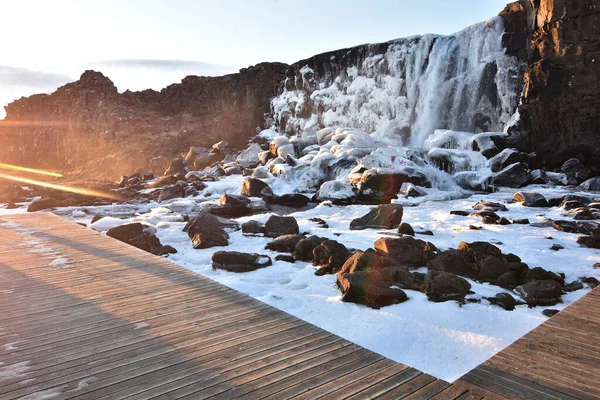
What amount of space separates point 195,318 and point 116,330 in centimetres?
68

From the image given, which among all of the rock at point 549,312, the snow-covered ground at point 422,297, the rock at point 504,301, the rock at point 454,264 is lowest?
the snow-covered ground at point 422,297

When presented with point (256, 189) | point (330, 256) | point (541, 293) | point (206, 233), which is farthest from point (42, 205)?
point (541, 293)

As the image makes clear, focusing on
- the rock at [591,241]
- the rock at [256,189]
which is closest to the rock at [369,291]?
the rock at [591,241]

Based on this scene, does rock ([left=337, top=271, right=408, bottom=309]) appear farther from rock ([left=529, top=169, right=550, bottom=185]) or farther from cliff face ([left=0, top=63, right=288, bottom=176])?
cliff face ([left=0, top=63, right=288, bottom=176])

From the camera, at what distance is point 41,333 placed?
150 inches

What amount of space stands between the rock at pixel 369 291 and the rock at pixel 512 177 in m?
13.7

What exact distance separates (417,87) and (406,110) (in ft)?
5.24

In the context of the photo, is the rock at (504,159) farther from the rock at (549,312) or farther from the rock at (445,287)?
the rock at (549,312)

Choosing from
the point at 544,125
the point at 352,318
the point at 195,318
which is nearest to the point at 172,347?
the point at 195,318

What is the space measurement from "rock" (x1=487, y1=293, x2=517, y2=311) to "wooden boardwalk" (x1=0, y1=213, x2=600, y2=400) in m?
1.02

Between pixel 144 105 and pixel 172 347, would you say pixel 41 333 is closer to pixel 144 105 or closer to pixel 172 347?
pixel 172 347

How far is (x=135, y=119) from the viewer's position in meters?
54.1

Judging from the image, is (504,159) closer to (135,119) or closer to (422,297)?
(422,297)

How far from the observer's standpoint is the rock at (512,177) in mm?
17842
